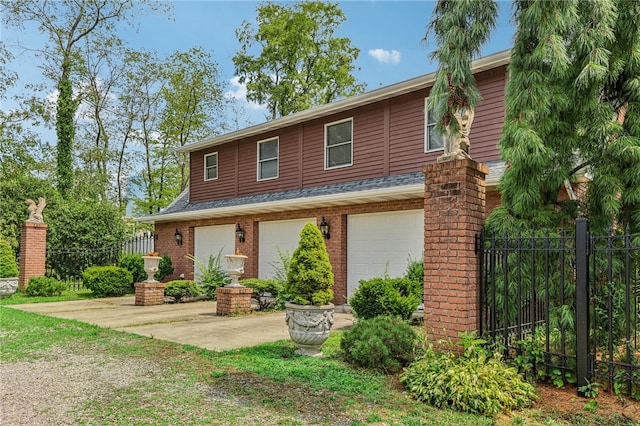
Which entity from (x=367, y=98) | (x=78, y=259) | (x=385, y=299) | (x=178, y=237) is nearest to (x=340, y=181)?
(x=367, y=98)

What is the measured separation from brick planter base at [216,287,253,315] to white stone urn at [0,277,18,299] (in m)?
8.13

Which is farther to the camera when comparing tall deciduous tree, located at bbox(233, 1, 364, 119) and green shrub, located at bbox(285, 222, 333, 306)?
tall deciduous tree, located at bbox(233, 1, 364, 119)

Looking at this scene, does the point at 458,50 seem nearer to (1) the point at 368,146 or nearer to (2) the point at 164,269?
(1) the point at 368,146

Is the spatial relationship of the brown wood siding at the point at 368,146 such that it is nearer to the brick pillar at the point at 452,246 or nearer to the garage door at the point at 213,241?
the garage door at the point at 213,241

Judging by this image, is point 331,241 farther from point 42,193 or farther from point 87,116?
point 87,116

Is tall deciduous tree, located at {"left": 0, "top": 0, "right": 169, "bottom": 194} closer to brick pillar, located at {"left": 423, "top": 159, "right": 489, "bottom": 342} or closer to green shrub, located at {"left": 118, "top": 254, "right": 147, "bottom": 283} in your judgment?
green shrub, located at {"left": 118, "top": 254, "right": 147, "bottom": 283}

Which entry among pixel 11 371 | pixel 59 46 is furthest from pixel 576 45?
pixel 59 46

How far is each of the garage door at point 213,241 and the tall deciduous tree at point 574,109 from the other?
10.9 metres

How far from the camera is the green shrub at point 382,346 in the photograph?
5.34 metres

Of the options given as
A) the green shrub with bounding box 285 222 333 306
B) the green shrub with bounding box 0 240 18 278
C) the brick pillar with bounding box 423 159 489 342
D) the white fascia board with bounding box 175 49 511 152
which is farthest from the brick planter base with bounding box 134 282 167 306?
the brick pillar with bounding box 423 159 489 342

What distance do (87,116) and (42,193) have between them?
9666mm

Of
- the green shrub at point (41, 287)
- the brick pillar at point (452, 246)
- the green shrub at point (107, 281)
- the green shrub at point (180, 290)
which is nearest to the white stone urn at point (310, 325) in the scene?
the brick pillar at point (452, 246)

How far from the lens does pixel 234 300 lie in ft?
32.9

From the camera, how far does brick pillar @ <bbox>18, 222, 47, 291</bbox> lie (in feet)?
48.5
